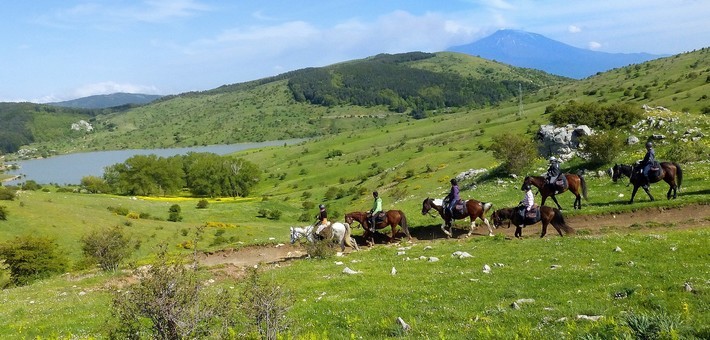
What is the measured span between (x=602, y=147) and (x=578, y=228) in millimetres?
13286

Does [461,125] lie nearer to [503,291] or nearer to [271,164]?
[271,164]

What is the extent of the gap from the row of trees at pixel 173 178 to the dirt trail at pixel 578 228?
292 ft

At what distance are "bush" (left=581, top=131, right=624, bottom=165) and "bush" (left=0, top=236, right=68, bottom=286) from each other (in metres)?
41.8

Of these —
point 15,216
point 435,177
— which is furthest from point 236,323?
point 15,216

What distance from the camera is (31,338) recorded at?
1261cm

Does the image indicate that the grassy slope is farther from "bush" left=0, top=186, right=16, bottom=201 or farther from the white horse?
"bush" left=0, top=186, right=16, bottom=201

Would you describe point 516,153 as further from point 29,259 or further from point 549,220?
point 29,259

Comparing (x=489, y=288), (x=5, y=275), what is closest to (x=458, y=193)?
(x=489, y=288)

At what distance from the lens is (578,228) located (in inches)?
915

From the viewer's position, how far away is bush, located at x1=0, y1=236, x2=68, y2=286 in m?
31.9

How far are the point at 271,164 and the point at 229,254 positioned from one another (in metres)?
135

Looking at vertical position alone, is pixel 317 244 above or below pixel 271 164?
above

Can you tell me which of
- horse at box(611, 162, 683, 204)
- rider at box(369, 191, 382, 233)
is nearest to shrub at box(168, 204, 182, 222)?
rider at box(369, 191, 382, 233)

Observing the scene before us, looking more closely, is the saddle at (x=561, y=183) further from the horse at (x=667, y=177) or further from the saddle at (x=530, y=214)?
the saddle at (x=530, y=214)
